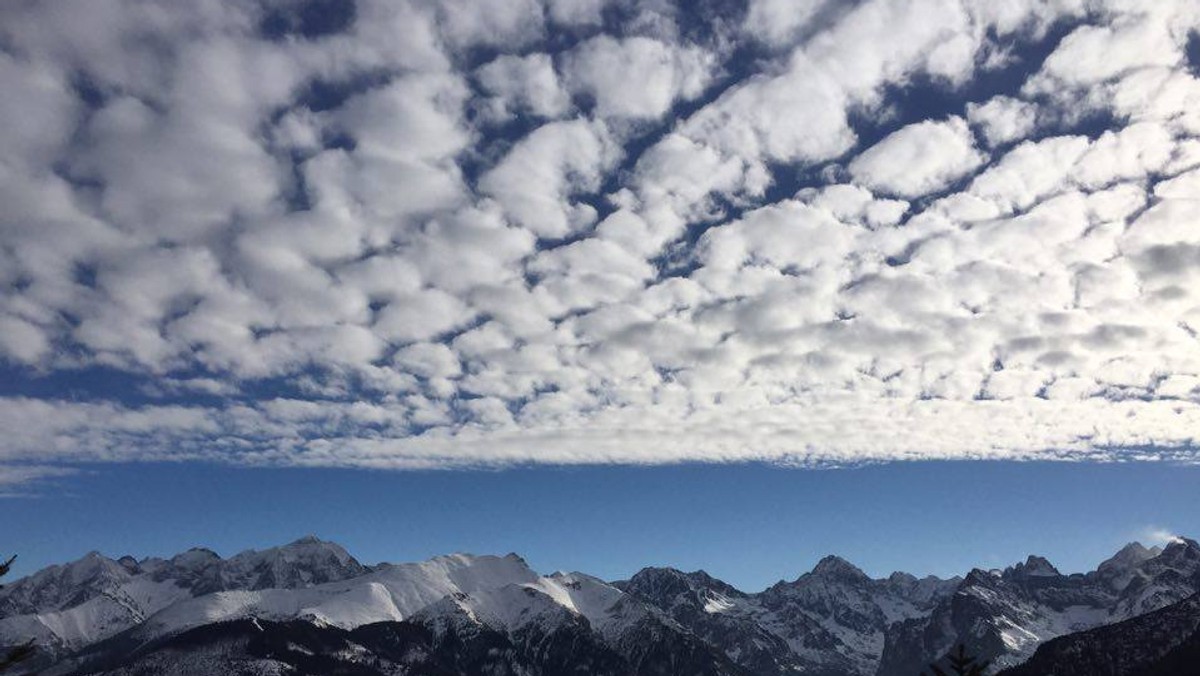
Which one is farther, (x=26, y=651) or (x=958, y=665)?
(x=958, y=665)

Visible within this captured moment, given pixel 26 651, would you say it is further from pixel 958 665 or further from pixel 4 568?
pixel 958 665

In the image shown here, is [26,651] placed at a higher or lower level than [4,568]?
lower

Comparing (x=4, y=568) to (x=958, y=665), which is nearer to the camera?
(x=4, y=568)

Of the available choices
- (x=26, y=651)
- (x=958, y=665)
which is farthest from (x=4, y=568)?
(x=958, y=665)

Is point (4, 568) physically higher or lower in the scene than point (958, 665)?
higher
